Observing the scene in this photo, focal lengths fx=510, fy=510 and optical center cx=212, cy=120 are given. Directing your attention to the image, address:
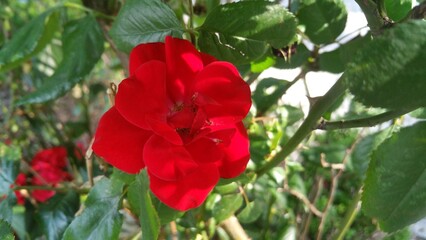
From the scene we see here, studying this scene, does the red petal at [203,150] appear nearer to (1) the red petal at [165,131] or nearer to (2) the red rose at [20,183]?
(1) the red petal at [165,131]

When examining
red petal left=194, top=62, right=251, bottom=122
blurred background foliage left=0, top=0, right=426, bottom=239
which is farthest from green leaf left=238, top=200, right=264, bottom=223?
red petal left=194, top=62, right=251, bottom=122

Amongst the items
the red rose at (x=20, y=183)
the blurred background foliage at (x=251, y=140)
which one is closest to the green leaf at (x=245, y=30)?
the blurred background foliage at (x=251, y=140)

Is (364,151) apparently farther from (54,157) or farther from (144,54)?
(54,157)

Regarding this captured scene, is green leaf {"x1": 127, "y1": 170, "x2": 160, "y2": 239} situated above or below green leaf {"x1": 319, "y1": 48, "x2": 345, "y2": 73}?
above

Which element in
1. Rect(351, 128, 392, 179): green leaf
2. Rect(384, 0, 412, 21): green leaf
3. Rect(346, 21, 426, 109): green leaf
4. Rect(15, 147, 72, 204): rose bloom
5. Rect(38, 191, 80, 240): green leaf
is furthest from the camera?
Rect(15, 147, 72, 204): rose bloom

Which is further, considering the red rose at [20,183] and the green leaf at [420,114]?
the red rose at [20,183]

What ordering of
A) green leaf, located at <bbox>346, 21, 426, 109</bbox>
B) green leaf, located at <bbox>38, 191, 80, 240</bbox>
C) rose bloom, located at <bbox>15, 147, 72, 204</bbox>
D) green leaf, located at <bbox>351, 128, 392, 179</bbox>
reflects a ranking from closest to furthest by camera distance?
green leaf, located at <bbox>346, 21, 426, 109</bbox>
green leaf, located at <bbox>351, 128, 392, 179</bbox>
green leaf, located at <bbox>38, 191, 80, 240</bbox>
rose bloom, located at <bbox>15, 147, 72, 204</bbox>

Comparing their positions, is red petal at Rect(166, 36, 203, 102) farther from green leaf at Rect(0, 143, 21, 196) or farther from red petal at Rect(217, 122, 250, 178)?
green leaf at Rect(0, 143, 21, 196)
